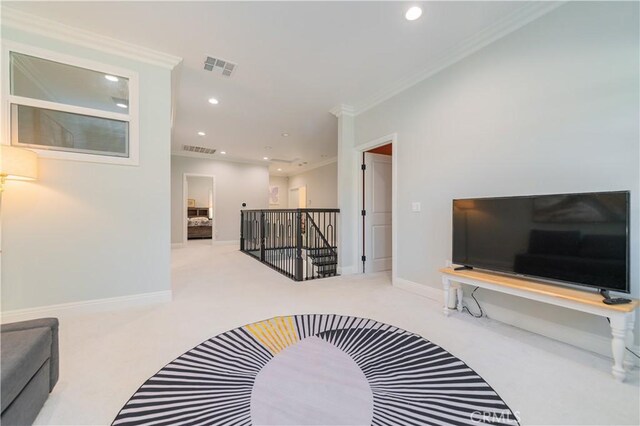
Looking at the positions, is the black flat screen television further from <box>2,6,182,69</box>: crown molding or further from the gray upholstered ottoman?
<box>2,6,182,69</box>: crown molding

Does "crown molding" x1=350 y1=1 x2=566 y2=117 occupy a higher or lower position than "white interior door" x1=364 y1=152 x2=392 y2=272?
higher

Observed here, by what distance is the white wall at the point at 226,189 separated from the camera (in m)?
7.21

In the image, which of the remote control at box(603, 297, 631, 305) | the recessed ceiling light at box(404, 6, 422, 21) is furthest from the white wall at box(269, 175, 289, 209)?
the remote control at box(603, 297, 631, 305)

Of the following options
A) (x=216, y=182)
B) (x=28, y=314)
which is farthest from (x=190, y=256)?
(x=28, y=314)

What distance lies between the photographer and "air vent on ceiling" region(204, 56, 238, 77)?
9.53 ft

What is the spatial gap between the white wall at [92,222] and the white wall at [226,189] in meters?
4.81

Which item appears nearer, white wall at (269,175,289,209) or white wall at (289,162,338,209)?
white wall at (289,162,338,209)

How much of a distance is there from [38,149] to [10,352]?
7.20ft

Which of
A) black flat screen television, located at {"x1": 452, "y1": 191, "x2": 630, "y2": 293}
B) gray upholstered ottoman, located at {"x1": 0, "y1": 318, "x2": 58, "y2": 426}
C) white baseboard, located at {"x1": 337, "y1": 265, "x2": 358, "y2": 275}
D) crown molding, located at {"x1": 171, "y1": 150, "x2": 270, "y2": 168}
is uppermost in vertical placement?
crown molding, located at {"x1": 171, "y1": 150, "x2": 270, "y2": 168}

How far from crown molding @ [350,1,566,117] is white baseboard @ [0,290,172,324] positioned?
3.92 metres

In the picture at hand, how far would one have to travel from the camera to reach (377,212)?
176 inches

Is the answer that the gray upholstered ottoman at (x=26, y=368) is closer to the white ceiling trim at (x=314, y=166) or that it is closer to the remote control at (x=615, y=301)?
the remote control at (x=615, y=301)

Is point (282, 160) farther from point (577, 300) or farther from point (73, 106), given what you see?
point (577, 300)

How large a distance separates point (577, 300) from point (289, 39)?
323cm
